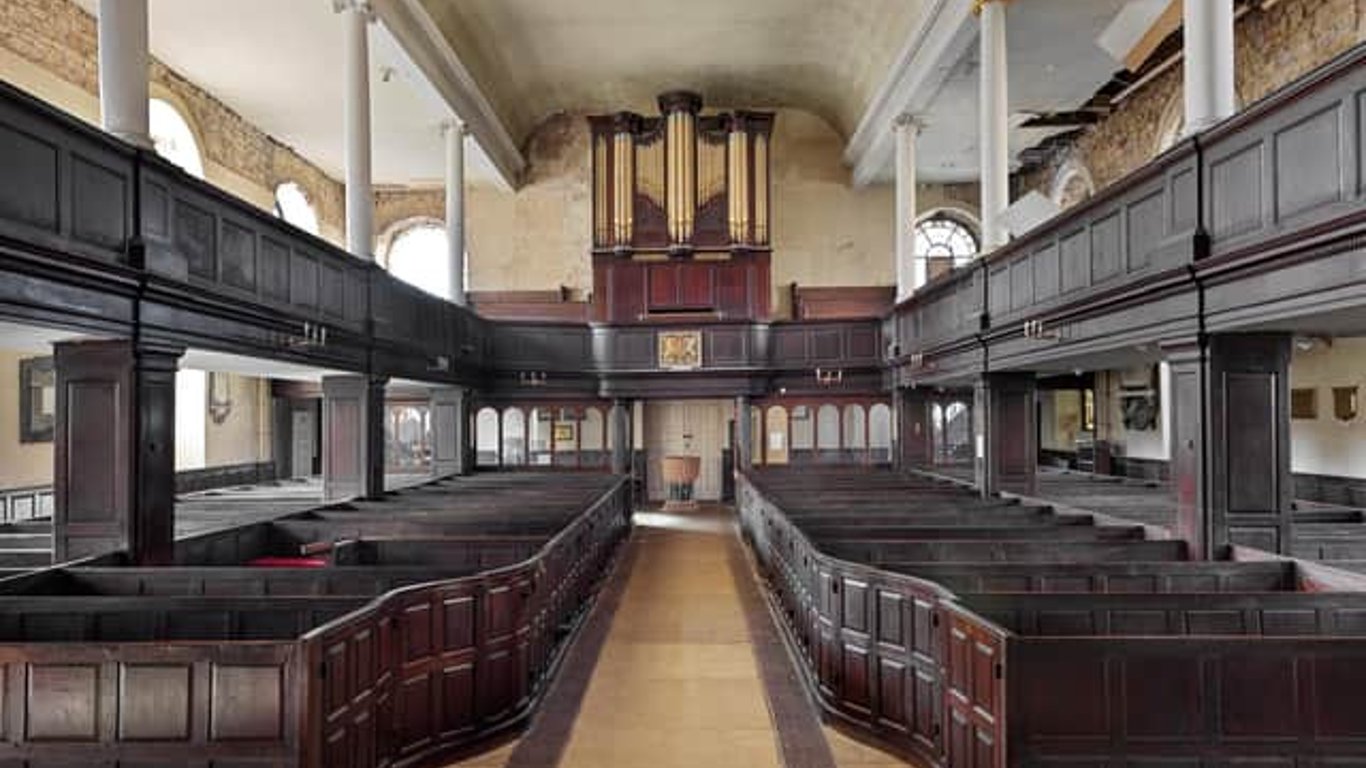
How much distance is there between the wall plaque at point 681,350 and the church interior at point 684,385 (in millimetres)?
93

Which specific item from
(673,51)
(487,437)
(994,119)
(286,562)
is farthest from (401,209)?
(286,562)

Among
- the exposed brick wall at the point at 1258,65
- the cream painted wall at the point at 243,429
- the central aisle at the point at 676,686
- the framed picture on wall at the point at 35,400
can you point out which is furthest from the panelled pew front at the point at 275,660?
the cream painted wall at the point at 243,429

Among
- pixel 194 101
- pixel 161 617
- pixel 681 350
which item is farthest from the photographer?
pixel 681 350

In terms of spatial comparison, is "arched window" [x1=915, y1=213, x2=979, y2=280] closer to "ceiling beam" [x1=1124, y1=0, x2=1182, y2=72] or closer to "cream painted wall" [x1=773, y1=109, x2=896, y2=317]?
"cream painted wall" [x1=773, y1=109, x2=896, y2=317]

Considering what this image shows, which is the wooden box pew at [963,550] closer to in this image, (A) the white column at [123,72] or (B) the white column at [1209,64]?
(B) the white column at [1209,64]

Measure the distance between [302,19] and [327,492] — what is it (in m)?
7.12

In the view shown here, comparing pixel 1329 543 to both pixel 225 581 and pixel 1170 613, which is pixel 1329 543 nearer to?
pixel 1170 613

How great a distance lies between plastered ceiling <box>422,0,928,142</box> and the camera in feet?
50.6

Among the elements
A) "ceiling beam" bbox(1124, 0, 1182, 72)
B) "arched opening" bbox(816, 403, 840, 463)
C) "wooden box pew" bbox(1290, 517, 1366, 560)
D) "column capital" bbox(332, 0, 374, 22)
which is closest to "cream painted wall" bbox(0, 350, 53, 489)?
"column capital" bbox(332, 0, 374, 22)

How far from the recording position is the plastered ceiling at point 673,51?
15430 mm

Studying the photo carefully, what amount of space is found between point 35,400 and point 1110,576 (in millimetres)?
12629

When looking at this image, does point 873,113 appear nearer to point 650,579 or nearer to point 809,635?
point 650,579

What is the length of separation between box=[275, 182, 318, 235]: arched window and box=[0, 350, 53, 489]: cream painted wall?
7824mm

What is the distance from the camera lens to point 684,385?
58.9 feet
